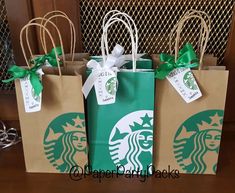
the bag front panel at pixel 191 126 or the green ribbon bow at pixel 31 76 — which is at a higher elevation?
the green ribbon bow at pixel 31 76

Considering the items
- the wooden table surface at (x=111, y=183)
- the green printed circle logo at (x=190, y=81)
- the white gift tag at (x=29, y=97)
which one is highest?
the green printed circle logo at (x=190, y=81)

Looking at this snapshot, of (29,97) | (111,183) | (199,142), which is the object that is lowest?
(111,183)

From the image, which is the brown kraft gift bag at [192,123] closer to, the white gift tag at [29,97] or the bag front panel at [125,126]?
the bag front panel at [125,126]

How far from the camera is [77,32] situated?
90 cm

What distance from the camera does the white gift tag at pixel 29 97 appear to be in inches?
30.0

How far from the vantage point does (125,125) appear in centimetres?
80

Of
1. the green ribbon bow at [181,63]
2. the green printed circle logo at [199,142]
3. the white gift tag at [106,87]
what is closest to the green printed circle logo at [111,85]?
the white gift tag at [106,87]

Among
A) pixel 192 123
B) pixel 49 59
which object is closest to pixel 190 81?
pixel 192 123

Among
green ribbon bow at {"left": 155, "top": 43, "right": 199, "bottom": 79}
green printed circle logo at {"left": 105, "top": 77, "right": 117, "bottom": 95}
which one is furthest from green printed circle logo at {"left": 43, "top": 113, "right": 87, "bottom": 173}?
green ribbon bow at {"left": 155, "top": 43, "right": 199, "bottom": 79}

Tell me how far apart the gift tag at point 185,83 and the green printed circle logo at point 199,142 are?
0.07 m

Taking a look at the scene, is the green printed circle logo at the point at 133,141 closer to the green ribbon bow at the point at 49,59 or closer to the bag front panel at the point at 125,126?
the bag front panel at the point at 125,126

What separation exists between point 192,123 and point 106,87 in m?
0.25

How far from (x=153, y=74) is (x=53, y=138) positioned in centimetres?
32

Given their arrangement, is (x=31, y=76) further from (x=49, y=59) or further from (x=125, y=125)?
(x=125, y=125)
